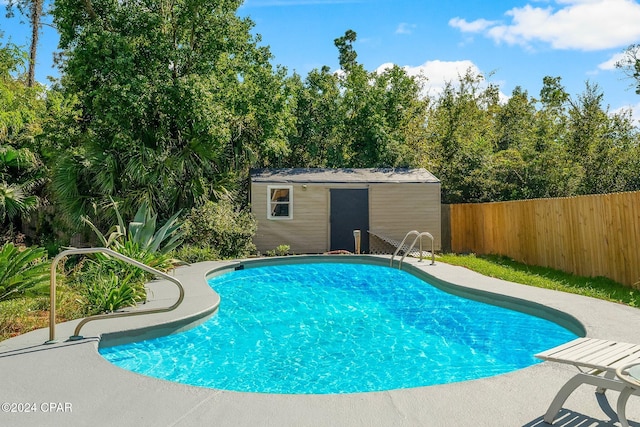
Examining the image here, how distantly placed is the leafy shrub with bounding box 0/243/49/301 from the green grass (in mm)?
7960

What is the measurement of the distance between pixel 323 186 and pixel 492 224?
17.5 ft

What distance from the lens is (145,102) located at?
514 inches

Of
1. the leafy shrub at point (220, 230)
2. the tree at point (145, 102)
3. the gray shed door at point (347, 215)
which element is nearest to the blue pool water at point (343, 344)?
the leafy shrub at point (220, 230)

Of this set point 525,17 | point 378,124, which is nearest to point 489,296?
point 525,17

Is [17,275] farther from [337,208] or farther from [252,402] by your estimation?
[337,208]

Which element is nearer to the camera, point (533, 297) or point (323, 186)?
point (533, 297)

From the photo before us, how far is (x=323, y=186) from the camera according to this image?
15.0 meters

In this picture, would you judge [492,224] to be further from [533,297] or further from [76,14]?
[76,14]

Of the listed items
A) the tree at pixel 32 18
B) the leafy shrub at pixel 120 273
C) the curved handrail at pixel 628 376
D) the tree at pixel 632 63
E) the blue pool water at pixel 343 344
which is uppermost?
the tree at pixel 32 18

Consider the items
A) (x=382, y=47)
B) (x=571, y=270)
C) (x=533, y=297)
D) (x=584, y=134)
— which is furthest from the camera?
(x=382, y=47)

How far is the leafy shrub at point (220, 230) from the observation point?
12484 mm

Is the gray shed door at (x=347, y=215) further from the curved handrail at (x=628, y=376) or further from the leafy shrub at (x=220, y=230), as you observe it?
the curved handrail at (x=628, y=376)

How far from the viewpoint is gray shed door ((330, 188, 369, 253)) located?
1507cm

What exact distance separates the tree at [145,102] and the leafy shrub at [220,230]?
1.23 meters
